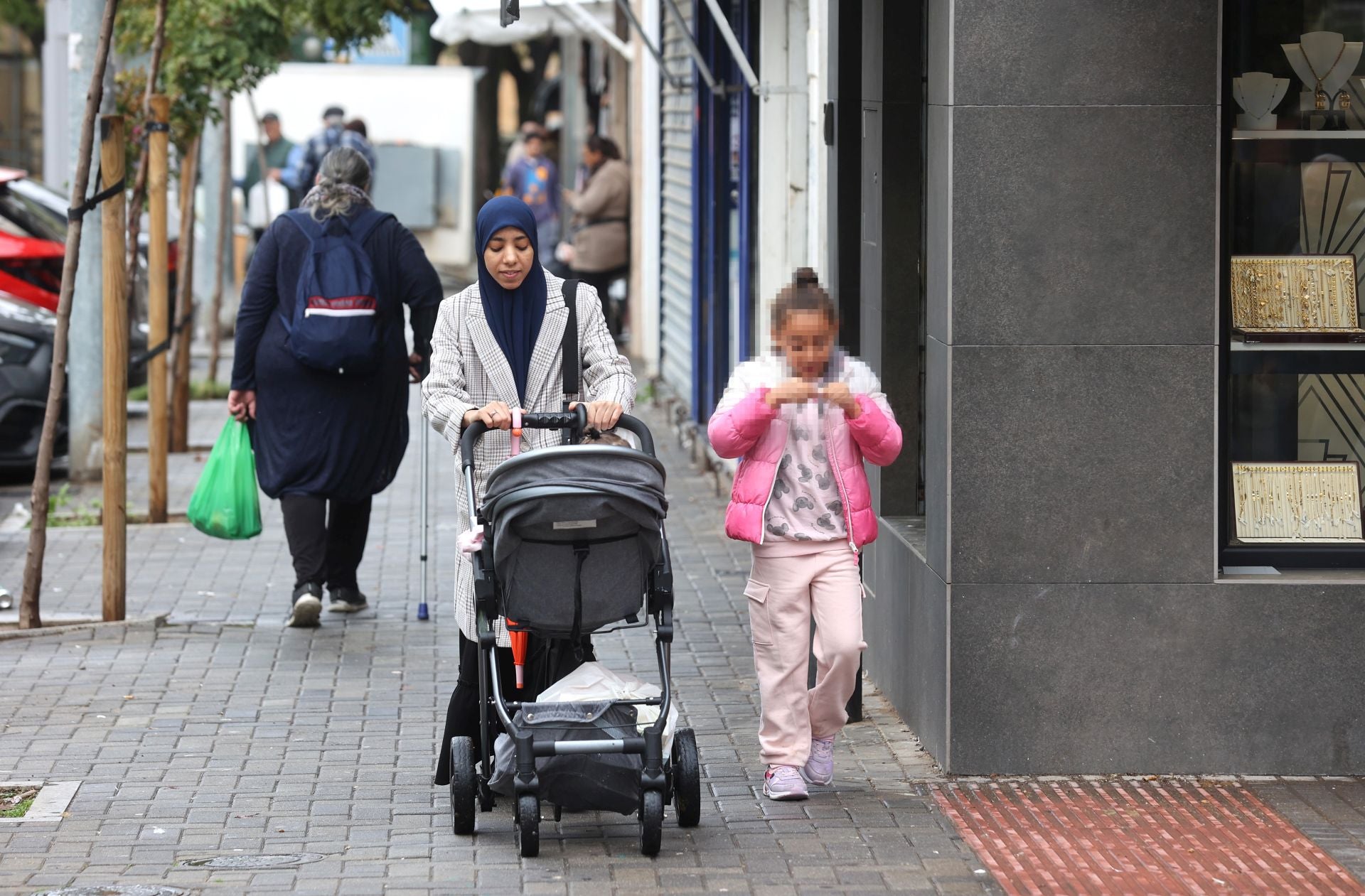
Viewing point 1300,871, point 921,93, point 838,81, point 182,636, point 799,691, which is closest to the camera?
point 1300,871

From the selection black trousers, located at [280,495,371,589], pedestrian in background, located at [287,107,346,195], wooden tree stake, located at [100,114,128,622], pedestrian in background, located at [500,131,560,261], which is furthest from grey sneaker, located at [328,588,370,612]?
pedestrian in background, located at [500,131,560,261]

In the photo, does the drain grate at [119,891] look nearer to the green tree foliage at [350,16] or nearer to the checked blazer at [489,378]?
the checked blazer at [489,378]

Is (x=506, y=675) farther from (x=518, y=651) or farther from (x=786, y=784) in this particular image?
(x=786, y=784)

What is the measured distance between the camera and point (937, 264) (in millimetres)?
6180

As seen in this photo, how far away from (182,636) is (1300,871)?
4.72 metres

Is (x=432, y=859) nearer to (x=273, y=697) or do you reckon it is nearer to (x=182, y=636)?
(x=273, y=697)

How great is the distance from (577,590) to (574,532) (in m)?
0.16

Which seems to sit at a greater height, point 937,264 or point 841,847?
point 937,264

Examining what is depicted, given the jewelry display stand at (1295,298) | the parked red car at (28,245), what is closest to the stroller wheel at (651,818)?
the jewelry display stand at (1295,298)

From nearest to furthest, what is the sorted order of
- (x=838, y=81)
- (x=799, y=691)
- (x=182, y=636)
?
(x=799, y=691), (x=838, y=81), (x=182, y=636)

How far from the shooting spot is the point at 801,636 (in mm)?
5953

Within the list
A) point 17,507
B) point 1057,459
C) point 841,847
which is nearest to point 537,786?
point 841,847

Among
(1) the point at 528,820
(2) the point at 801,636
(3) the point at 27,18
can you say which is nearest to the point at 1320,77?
(2) the point at 801,636

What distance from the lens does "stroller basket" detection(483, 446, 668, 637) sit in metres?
5.30
